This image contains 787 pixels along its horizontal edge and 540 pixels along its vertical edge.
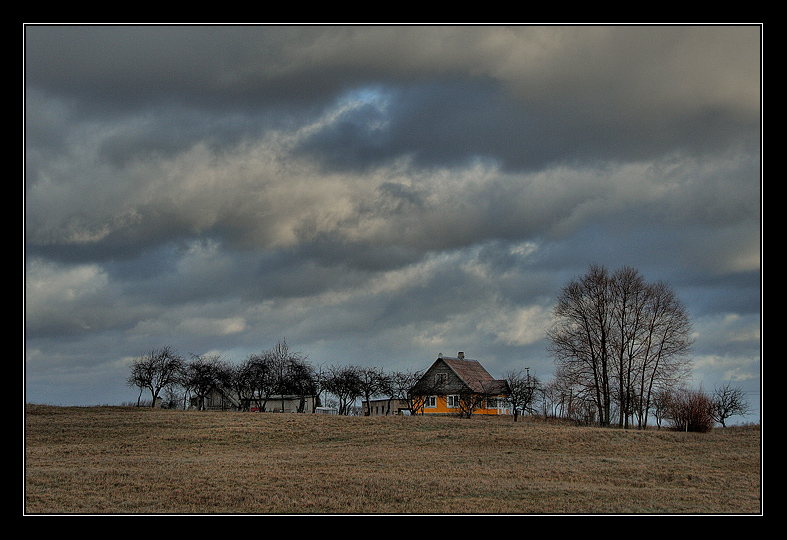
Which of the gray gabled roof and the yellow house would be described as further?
the gray gabled roof

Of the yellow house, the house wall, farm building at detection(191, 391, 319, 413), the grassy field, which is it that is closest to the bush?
the grassy field

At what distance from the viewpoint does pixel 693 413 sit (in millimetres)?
39531

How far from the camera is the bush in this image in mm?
39344

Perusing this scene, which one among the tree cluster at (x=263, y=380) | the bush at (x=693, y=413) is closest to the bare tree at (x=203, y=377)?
the tree cluster at (x=263, y=380)

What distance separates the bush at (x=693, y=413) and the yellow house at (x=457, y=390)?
52.1 feet

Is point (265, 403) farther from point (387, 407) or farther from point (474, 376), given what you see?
point (474, 376)

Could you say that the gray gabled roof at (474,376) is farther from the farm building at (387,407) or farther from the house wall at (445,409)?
the farm building at (387,407)

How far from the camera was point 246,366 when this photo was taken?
5703 centimetres

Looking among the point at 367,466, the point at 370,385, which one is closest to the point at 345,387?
the point at 370,385

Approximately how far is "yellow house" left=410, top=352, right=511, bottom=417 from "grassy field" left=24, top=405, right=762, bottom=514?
13347 mm

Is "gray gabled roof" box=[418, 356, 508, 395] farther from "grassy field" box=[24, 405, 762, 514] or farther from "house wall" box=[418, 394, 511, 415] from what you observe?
"grassy field" box=[24, 405, 762, 514]

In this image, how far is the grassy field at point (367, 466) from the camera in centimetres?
1734

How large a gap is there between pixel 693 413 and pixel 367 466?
81.6 feet

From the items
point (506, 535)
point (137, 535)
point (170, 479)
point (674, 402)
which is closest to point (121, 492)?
point (170, 479)
